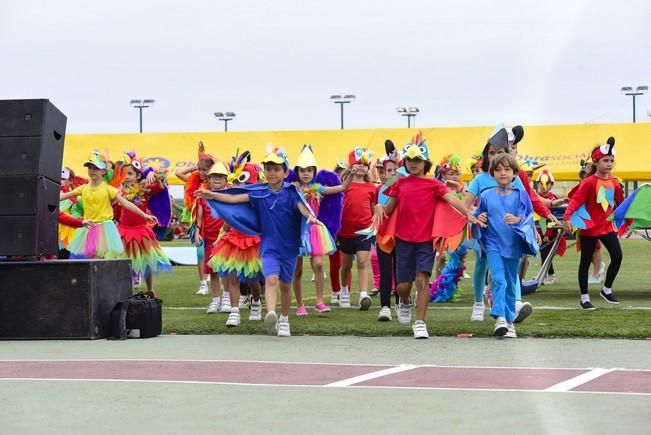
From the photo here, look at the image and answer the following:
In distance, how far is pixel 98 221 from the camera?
53.7 feet

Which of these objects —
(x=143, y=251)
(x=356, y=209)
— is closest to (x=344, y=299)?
(x=356, y=209)

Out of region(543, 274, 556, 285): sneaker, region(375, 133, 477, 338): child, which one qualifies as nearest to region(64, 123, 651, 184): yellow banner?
region(543, 274, 556, 285): sneaker

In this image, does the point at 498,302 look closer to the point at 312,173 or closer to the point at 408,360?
the point at 408,360

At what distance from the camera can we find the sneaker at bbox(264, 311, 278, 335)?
12250 mm

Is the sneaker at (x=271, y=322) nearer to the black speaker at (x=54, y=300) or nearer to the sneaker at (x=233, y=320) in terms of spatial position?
the sneaker at (x=233, y=320)

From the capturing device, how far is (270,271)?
1288cm

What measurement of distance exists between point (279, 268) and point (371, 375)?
4.06 m

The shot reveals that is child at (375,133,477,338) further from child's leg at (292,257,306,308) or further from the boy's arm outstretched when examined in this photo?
child's leg at (292,257,306,308)

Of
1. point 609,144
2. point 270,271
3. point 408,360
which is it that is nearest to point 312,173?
point 270,271

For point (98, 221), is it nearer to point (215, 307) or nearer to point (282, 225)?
point (215, 307)

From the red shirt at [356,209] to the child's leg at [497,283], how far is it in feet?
15.6

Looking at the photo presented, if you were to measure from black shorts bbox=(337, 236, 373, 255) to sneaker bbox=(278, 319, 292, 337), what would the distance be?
446 cm

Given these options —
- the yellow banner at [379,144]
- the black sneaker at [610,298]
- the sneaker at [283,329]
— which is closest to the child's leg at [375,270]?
the black sneaker at [610,298]

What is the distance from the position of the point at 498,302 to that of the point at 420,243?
1.08 m
